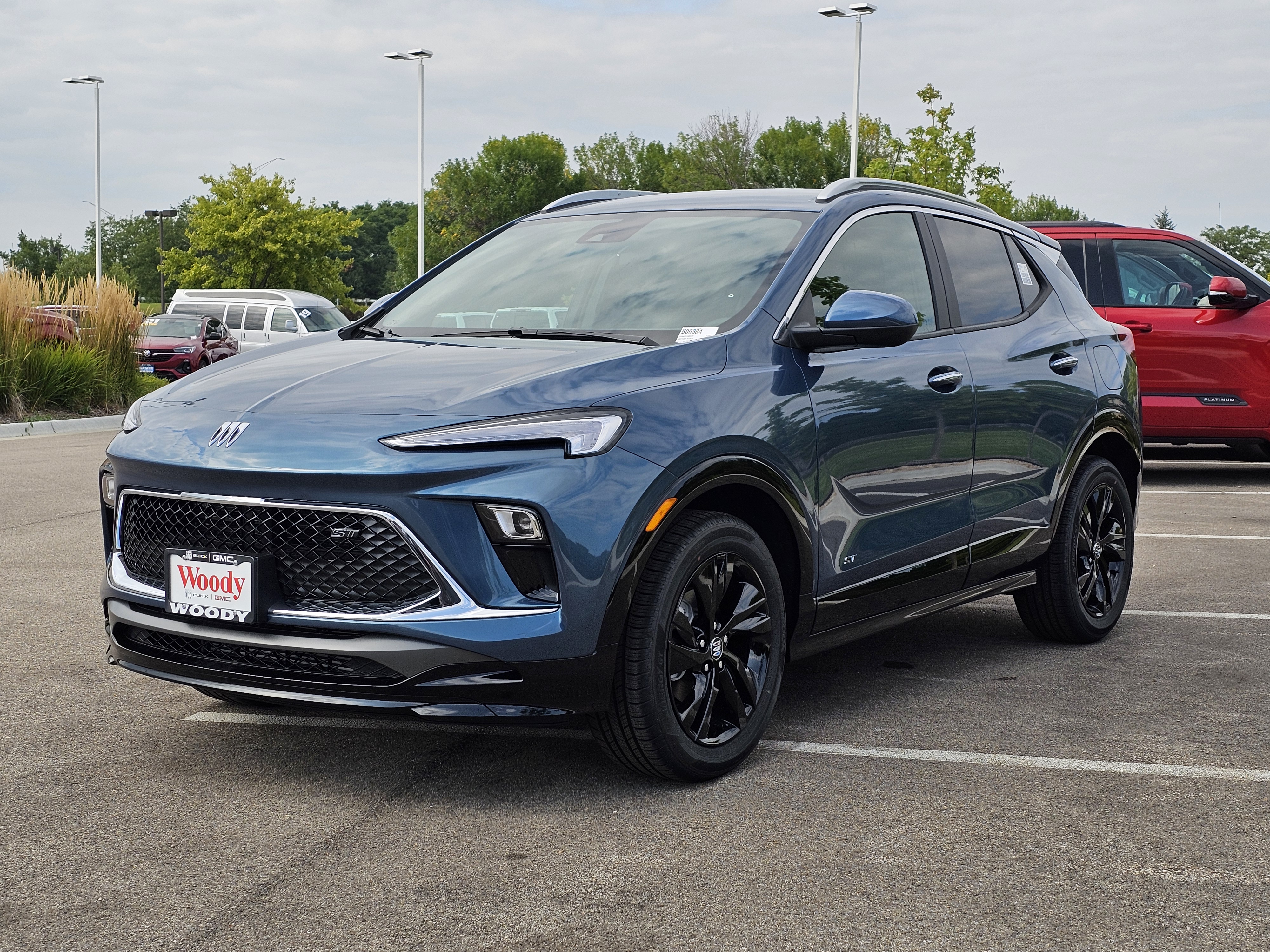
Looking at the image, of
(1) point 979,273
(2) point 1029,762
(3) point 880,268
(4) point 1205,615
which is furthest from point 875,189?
(4) point 1205,615

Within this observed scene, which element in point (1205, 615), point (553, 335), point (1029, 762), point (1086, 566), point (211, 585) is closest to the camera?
point (211, 585)

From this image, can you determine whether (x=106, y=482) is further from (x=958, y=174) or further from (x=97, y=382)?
(x=958, y=174)

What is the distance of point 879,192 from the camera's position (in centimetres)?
520

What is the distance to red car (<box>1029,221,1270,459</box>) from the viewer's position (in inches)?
462

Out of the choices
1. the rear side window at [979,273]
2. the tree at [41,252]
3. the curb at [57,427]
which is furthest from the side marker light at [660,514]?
the tree at [41,252]

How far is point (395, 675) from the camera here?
11.8ft

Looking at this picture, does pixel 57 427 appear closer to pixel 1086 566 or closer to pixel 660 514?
pixel 1086 566

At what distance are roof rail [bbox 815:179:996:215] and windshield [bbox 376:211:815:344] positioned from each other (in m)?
0.20

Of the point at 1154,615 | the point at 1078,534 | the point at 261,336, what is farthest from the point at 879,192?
the point at 261,336

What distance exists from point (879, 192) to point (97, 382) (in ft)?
54.0

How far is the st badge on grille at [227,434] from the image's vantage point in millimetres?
3775

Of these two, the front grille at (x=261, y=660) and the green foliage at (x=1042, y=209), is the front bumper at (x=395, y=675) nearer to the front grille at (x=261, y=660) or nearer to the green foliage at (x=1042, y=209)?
the front grille at (x=261, y=660)

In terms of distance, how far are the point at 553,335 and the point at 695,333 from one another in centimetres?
48

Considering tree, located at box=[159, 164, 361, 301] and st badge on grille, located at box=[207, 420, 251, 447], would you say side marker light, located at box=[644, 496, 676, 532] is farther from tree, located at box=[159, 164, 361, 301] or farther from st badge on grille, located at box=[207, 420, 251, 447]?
tree, located at box=[159, 164, 361, 301]
